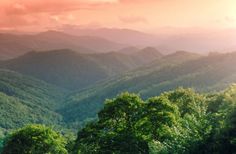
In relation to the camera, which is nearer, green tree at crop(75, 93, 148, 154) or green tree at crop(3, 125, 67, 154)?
green tree at crop(75, 93, 148, 154)

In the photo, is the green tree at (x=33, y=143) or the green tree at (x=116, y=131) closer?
the green tree at (x=116, y=131)

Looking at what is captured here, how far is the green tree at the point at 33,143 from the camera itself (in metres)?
84.3

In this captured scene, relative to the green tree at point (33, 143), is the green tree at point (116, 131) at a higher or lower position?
higher

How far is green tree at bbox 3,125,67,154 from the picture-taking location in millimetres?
84312

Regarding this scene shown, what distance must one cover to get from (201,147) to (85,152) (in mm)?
35002

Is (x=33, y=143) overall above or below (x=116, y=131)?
below

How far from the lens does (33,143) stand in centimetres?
8562

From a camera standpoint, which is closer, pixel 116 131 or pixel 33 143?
pixel 116 131

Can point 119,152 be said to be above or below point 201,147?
below

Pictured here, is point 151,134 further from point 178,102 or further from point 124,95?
point 178,102

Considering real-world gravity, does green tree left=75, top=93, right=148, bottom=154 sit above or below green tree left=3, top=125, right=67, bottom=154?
above

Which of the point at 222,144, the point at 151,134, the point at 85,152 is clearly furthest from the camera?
the point at 85,152

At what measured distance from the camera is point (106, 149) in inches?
2393

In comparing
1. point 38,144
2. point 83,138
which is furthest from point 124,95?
point 38,144
